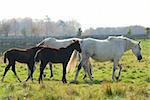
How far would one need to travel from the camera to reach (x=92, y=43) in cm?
1441

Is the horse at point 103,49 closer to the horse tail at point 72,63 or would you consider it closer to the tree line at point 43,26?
the horse tail at point 72,63

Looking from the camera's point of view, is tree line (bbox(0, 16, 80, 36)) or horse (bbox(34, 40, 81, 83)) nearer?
horse (bbox(34, 40, 81, 83))

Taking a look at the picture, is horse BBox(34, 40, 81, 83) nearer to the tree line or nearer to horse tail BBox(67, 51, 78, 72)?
horse tail BBox(67, 51, 78, 72)

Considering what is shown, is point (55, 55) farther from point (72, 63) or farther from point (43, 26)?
point (43, 26)

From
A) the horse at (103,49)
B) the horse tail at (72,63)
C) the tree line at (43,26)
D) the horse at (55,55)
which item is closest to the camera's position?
the horse at (55,55)

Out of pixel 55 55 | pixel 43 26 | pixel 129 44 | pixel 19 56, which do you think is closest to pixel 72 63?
pixel 55 55

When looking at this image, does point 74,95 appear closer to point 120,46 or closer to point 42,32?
point 120,46

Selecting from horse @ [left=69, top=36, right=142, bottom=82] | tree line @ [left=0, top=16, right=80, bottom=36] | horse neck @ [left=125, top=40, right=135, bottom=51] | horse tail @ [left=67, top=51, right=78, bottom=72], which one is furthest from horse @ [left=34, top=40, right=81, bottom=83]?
tree line @ [left=0, top=16, right=80, bottom=36]

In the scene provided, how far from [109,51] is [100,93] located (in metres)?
5.78

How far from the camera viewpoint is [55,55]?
1321 cm

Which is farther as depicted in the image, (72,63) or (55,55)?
(72,63)

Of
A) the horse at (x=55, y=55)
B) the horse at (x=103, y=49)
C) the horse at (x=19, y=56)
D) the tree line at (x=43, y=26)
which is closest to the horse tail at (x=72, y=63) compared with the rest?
the horse at (x=103, y=49)

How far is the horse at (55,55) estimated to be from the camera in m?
13.1

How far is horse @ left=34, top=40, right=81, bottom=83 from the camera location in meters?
13.1
